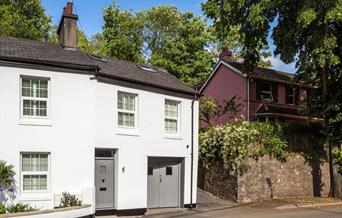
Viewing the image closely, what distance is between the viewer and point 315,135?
→ 96.9 feet

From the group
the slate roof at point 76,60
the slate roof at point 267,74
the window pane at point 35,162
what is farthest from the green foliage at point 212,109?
the window pane at point 35,162

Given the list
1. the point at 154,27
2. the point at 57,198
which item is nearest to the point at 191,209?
the point at 57,198

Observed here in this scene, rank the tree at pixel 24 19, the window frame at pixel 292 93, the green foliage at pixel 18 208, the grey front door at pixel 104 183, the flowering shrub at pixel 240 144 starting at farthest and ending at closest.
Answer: the window frame at pixel 292 93
the tree at pixel 24 19
the flowering shrub at pixel 240 144
the grey front door at pixel 104 183
the green foliage at pixel 18 208

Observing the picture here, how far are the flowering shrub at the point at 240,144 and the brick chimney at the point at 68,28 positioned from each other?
975 centimetres

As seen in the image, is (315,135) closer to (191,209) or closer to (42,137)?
(191,209)

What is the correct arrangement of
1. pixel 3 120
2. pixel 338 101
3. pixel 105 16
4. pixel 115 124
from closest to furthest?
pixel 3 120
pixel 115 124
pixel 338 101
pixel 105 16

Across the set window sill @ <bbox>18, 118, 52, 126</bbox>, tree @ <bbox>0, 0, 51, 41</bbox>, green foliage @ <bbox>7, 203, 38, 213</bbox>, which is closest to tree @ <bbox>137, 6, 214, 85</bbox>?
tree @ <bbox>0, 0, 51, 41</bbox>

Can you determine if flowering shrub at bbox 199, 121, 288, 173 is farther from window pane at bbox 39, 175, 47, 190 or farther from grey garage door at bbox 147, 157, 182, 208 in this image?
window pane at bbox 39, 175, 47, 190

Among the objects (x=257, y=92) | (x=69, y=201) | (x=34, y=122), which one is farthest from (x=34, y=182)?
(x=257, y=92)

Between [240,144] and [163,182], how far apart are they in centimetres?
505

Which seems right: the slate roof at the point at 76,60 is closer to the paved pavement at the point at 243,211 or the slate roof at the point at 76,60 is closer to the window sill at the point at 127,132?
the window sill at the point at 127,132

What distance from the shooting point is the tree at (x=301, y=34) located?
75.9 ft

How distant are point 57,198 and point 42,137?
2.35 meters

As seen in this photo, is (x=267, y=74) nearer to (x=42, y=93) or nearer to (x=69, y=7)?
(x=69, y=7)
